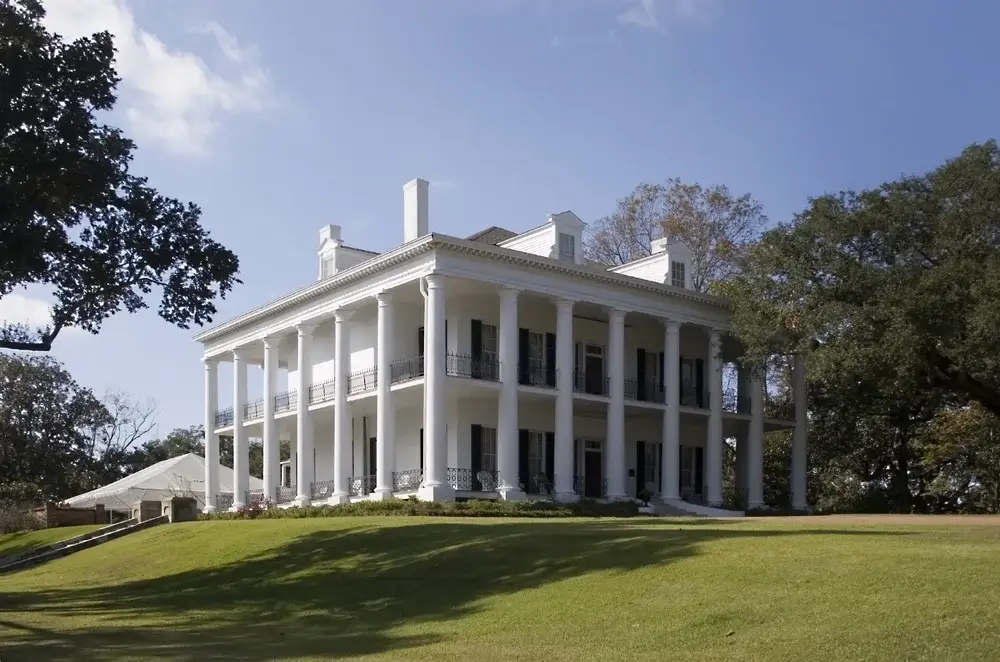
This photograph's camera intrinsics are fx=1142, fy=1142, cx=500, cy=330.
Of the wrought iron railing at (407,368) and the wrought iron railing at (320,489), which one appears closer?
the wrought iron railing at (407,368)

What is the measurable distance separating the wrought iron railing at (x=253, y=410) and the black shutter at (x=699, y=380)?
56.9 feet

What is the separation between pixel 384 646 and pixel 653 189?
1633 inches

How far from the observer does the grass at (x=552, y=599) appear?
1259 cm

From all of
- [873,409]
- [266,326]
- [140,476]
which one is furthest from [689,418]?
[140,476]

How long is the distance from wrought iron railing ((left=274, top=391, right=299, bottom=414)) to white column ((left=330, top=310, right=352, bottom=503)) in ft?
16.9

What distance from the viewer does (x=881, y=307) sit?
32344mm

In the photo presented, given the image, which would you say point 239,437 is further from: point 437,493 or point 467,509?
point 467,509

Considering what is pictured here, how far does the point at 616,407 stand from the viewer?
38.8 meters

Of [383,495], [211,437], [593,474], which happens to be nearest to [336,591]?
[383,495]

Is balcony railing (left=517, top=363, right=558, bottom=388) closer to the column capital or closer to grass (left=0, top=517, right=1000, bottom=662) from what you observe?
the column capital

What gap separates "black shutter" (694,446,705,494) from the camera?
45.4 meters

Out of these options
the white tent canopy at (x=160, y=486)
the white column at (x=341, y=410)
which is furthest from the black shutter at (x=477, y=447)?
the white tent canopy at (x=160, y=486)

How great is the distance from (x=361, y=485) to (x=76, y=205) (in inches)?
675

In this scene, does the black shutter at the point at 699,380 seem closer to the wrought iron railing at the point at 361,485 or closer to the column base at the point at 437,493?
the wrought iron railing at the point at 361,485
